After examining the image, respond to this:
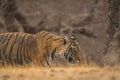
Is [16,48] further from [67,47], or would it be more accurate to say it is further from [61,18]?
[61,18]

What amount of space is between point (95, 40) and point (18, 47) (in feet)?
42.7

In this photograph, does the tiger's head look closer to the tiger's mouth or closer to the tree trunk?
the tiger's mouth

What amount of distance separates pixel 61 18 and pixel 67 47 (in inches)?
526

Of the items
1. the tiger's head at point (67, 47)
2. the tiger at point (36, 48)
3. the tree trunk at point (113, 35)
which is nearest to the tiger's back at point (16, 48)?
the tiger at point (36, 48)

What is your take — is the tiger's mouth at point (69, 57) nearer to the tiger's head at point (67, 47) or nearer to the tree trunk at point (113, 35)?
the tiger's head at point (67, 47)

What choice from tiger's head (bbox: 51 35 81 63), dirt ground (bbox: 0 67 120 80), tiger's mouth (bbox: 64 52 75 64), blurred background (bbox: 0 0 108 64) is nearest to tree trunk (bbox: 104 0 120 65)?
tiger's head (bbox: 51 35 81 63)

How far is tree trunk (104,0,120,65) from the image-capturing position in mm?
13023

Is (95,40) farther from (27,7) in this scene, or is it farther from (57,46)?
(57,46)

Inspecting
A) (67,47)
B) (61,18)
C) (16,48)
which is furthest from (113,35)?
(61,18)

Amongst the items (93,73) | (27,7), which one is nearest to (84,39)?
(27,7)

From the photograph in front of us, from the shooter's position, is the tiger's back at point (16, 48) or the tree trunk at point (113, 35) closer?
the tree trunk at point (113, 35)

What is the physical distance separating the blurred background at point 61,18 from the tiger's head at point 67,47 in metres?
11.3

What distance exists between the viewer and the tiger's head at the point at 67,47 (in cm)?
1337

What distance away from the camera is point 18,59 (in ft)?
43.5
